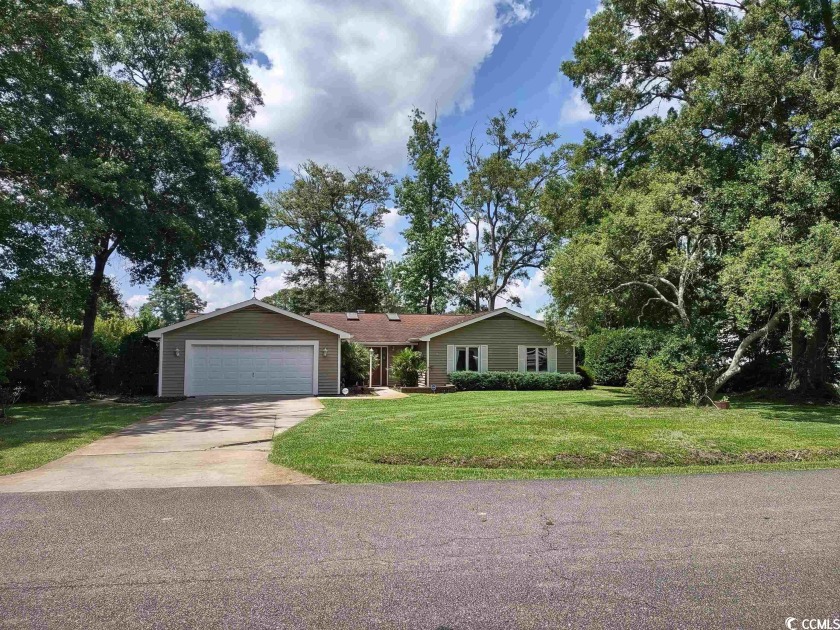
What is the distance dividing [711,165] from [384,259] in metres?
29.8

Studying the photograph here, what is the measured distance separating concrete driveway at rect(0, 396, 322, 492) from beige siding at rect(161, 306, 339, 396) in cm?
678

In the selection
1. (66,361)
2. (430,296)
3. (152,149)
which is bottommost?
(66,361)

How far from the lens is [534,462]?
27.9ft

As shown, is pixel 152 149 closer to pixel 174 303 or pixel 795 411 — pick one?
pixel 795 411

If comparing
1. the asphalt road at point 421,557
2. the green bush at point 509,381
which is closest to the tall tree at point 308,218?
the green bush at point 509,381

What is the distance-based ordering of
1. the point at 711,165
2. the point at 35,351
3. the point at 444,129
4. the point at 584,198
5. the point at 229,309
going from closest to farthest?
the point at 711,165, the point at 35,351, the point at 229,309, the point at 584,198, the point at 444,129

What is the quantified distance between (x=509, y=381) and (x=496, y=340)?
2714mm

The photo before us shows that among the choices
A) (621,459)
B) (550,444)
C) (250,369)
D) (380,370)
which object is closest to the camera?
(621,459)

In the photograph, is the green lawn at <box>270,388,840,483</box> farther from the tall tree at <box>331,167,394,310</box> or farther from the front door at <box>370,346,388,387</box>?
the tall tree at <box>331,167,394,310</box>

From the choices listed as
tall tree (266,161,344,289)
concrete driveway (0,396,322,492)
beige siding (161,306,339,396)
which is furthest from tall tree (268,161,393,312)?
concrete driveway (0,396,322,492)

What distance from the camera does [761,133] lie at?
16578 mm

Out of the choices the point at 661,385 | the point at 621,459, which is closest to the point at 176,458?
the point at 621,459

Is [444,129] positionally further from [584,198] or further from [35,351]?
[35,351]

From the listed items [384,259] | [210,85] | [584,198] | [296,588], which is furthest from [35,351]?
[384,259]
